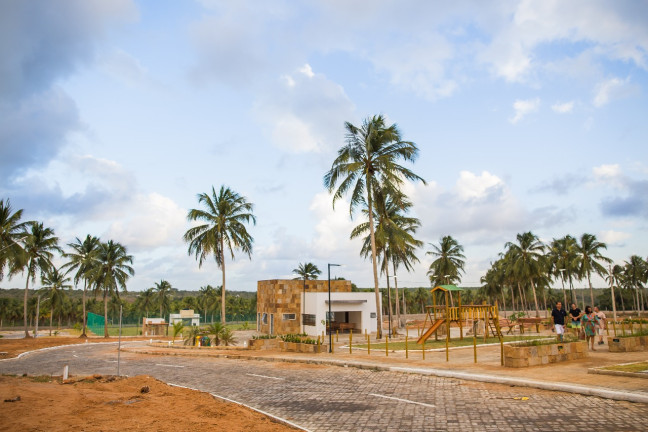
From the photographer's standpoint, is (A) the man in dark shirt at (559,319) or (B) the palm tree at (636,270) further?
(B) the palm tree at (636,270)

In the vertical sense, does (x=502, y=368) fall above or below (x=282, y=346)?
above

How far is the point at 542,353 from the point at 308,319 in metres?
30.1

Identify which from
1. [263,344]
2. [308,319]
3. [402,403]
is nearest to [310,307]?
[308,319]

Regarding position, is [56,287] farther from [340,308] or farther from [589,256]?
[589,256]

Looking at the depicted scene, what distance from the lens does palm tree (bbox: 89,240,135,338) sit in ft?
168

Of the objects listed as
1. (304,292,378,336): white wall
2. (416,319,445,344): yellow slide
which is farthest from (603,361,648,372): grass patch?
(304,292,378,336): white wall

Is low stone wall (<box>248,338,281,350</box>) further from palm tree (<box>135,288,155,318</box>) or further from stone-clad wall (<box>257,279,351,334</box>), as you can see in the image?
palm tree (<box>135,288,155,318</box>)

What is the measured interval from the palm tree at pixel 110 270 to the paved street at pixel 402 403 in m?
38.2

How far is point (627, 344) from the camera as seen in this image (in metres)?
18.9

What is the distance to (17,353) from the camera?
31.7 meters

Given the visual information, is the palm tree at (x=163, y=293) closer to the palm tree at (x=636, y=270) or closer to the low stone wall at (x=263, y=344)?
the low stone wall at (x=263, y=344)

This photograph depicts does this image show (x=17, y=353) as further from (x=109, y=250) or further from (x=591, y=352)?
(x=591, y=352)

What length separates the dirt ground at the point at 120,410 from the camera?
8.80 m

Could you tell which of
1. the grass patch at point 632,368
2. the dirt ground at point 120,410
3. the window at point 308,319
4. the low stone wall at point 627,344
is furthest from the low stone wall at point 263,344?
the grass patch at point 632,368
